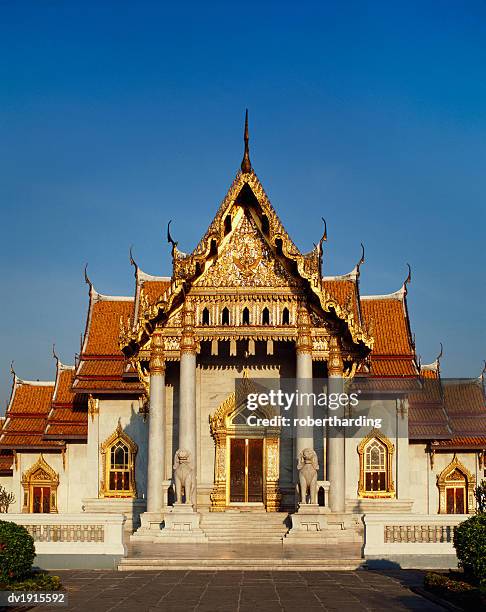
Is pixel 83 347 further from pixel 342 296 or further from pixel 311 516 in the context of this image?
pixel 311 516

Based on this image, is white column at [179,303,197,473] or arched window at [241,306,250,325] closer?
white column at [179,303,197,473]

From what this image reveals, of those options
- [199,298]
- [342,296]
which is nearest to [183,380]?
[199,298]

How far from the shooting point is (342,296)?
27750 millimetres

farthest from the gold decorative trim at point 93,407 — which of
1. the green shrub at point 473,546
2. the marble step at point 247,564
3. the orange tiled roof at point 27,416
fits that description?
the green shrub at point 473,546

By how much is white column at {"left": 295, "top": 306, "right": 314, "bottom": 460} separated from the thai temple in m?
0.03

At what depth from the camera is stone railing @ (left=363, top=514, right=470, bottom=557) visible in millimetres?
17234

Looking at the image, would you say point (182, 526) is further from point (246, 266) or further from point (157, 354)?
point (246, 266)

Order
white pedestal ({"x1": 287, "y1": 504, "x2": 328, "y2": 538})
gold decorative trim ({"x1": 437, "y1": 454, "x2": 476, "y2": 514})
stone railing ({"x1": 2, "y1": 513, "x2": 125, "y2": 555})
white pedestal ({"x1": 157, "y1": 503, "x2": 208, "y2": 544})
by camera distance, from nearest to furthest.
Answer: stone railing ({"x1": 2, "y1": 513, "x2": 125, "y2": 555}) → white pedestal ({"x1": 157, "y1": 503, "x2": 208, "y2": 544}) → white pedestal ({"x1": 287, "y1": 504, "x2": 328, "y2": 538}) → gold decorative trim ({"x1": 437, "y1": 454, "x2": 476, "y2": 514})

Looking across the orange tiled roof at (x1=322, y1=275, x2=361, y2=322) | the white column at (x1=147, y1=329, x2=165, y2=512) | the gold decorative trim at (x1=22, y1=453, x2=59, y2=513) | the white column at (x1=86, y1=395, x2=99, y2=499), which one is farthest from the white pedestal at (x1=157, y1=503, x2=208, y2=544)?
the orange tiled roof at (x1=322, y1=275, x2=361, y2=322)

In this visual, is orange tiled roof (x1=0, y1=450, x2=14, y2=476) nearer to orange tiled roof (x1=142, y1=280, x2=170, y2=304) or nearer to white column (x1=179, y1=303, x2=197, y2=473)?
orange tiled roof (x1=142, y1=280, x2=170, y2=304)

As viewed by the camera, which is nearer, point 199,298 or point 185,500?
point 185,500

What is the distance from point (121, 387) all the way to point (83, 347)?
2709 mm

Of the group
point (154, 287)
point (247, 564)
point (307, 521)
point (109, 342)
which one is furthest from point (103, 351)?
point (247, 564)

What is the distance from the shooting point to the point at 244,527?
21.2 metres
